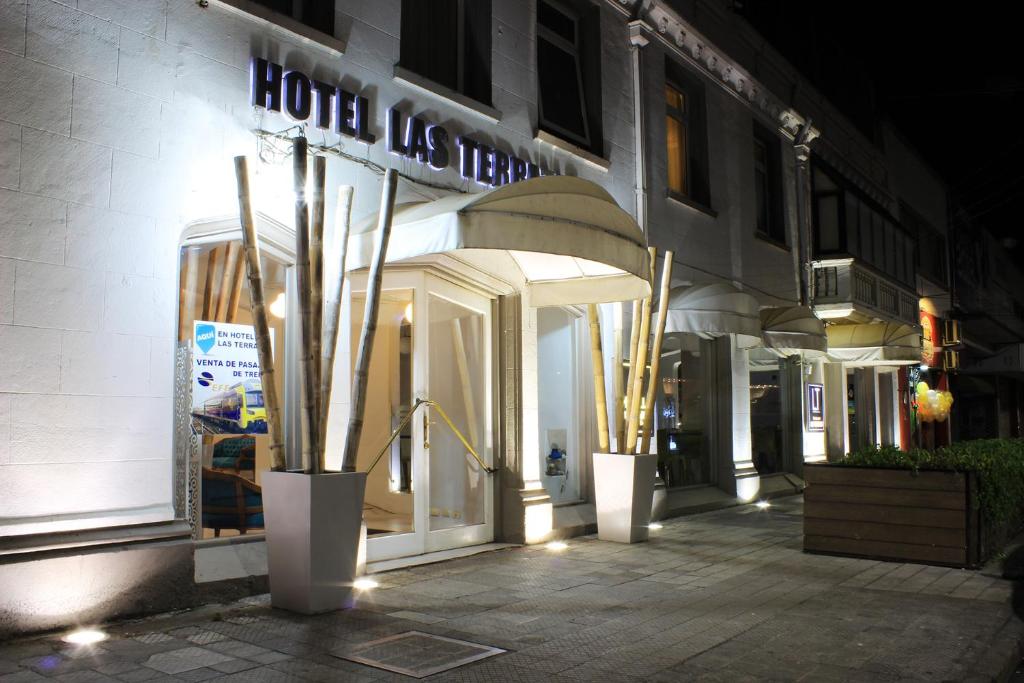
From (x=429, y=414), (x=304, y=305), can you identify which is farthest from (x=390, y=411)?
(x=304, y=305)

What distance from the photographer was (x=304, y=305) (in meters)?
6.26

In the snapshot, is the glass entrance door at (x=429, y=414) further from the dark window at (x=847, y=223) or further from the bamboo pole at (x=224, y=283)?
the dark window at (x=847, y=223)

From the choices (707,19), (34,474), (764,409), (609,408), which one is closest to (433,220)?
(34,474)

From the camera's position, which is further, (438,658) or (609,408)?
(609,408)

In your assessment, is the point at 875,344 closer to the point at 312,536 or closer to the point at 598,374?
the point at 598,374

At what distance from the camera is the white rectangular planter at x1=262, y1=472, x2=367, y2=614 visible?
243 inches

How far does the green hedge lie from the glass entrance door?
12.6ft

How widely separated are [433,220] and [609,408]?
5.14 meters

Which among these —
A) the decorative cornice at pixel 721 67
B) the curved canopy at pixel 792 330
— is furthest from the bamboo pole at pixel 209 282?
the curved canopy at pixel 792 330

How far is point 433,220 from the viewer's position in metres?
7.14

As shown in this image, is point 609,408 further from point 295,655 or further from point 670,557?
point 295,655

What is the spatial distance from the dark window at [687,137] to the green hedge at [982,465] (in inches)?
237

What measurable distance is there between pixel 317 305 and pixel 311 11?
3111 millimetres

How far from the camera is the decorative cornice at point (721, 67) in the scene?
516 inches
